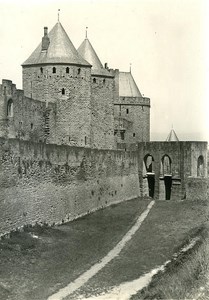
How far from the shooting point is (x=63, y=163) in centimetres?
2523

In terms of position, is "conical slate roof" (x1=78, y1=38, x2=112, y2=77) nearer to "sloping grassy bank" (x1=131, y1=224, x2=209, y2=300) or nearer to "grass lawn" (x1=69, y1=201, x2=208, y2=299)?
"grass lawn" (x1=69, y1=201, x2=208, y2=299)

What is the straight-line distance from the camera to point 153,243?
21328 millimetres

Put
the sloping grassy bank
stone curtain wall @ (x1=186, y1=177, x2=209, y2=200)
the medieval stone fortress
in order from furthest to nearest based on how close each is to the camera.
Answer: stone curtain wall @ (x1=186, y1=177, x2=209, y2=200) → the medieval stone fortress → the sloping grassy bank

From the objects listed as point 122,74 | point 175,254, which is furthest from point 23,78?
point 175,254

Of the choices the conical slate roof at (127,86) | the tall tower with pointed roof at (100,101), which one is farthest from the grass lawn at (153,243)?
the conical slate roof at (127,86)

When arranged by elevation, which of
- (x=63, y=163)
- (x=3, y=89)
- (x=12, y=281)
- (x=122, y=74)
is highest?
(x=122, y=74)

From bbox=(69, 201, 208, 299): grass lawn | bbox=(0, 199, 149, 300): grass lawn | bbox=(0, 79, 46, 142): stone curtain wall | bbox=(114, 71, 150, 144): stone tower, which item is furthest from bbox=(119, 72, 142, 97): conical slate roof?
bbox=(0, 199, 149, 300): grass lawn

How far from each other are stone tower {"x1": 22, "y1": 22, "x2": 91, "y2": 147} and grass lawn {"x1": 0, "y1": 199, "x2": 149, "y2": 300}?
1108cm

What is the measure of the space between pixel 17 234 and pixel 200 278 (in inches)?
345

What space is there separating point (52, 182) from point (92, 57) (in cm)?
1960

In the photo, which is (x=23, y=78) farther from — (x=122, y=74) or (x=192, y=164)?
(x=122, y=74)

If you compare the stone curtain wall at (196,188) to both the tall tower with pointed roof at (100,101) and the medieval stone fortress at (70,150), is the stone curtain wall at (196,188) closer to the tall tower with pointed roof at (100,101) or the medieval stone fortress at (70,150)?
the medieval stone fortress at (70,150)

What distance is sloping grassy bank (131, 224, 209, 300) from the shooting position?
1244 cm

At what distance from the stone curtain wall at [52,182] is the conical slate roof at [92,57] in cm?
910
